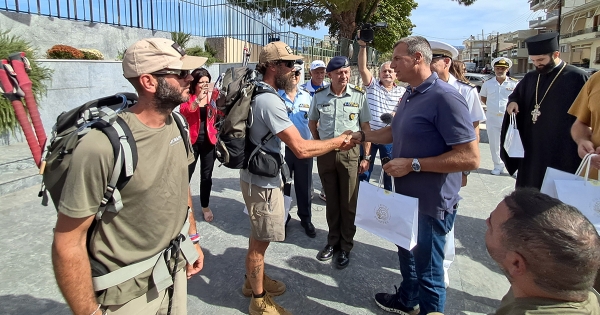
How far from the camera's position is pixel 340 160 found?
3.55 metres

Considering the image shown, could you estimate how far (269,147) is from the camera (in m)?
2.53

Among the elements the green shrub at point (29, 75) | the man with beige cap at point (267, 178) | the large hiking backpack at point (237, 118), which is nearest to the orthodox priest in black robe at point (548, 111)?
the man with beige cap at point (267, 178)

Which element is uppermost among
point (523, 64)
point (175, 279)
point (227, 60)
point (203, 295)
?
point (523, 64)

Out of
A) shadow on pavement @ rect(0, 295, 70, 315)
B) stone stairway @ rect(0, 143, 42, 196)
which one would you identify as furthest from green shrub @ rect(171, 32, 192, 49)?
shadow on pavement @ rect(0, 295, 70, 315)

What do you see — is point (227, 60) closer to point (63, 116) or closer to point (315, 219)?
point (315, 219)

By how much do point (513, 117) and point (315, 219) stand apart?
2408mm

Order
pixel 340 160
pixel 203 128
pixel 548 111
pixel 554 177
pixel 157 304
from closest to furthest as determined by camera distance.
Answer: pixel 157 304, pixel 554 177, pixel 548 111, pixel 340 160, pixel 203 128

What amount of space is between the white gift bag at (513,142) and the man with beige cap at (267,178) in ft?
6.15

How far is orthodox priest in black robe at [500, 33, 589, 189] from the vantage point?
298cm

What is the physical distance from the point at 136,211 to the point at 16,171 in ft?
14.6

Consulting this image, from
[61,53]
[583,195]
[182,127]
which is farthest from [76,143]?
[61,53]

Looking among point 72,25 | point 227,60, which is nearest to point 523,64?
point 227,60

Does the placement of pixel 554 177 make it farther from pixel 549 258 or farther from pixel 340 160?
pixel 340 160

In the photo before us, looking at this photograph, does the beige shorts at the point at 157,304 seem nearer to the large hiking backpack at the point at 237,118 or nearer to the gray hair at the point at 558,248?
the large hiking backpack at the point at 237,118
